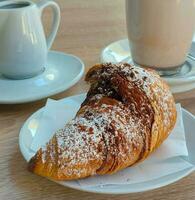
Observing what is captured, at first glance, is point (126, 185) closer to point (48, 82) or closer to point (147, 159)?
point (147, 159)

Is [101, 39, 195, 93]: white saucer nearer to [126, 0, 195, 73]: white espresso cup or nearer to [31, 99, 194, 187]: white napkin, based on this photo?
[126, 0, 195, 73]: white espresso cup

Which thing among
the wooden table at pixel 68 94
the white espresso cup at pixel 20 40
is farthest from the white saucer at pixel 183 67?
the white espresso cup at pixel 20 40

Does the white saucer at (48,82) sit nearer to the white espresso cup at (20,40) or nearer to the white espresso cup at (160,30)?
the white espresso cup at (20,40)

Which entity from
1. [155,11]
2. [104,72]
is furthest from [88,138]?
[155,11]

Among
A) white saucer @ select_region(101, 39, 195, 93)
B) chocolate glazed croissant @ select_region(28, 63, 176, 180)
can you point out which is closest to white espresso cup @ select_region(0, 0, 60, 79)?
white saucer @ select_region(101, 39, 195, 93)

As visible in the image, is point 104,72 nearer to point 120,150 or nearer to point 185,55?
point 120,150
